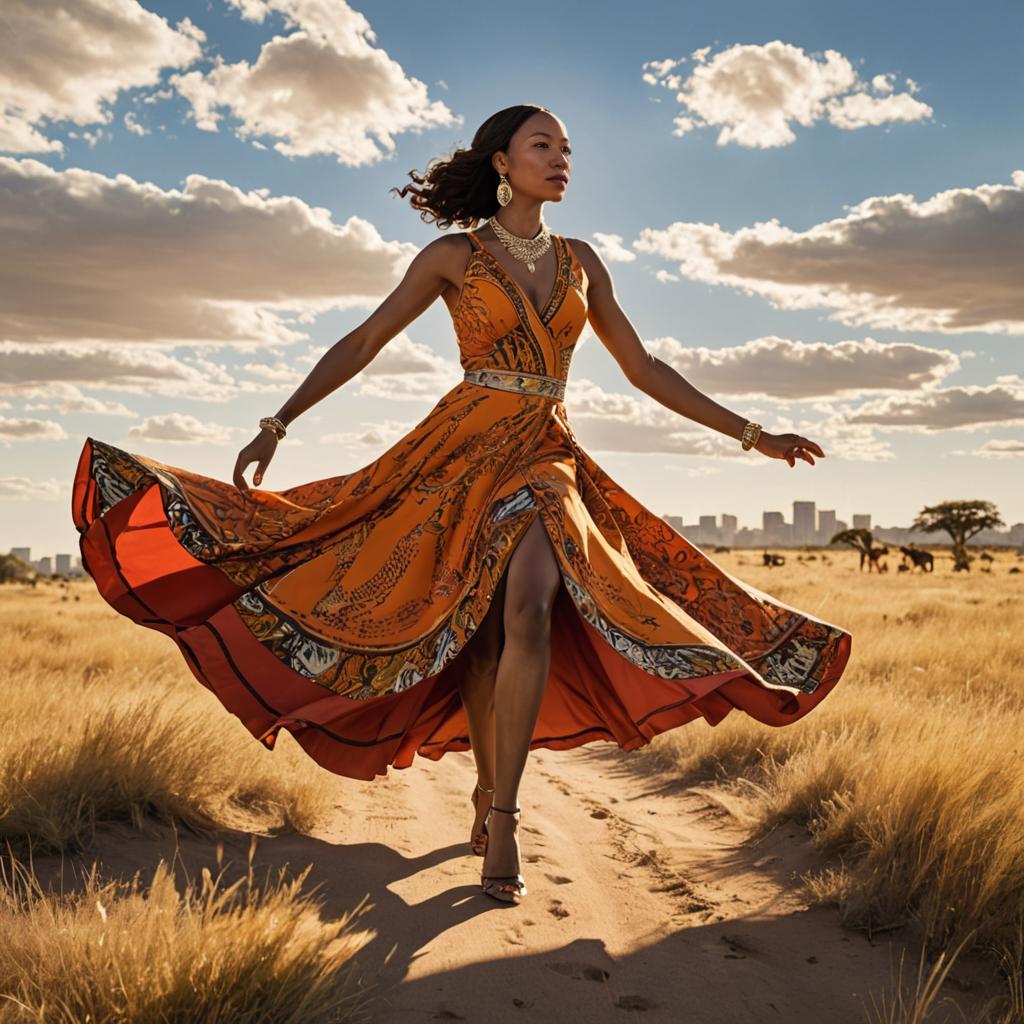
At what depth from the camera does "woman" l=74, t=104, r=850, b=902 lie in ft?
13.9

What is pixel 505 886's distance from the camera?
13.6ft

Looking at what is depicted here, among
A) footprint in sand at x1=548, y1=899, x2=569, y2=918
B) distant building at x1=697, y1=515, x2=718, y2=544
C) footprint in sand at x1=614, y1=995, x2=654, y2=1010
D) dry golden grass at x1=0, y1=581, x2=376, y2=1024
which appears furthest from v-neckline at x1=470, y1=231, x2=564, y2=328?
distant building at x1=697, y1=515, x2=718, y2=544

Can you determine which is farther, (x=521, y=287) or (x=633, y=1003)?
(x=521, y=287)

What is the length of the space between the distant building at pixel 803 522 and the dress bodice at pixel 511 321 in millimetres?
183305

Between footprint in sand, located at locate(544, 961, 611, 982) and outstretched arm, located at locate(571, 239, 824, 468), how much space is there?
244 cm

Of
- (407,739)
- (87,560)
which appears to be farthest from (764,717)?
(87,560)

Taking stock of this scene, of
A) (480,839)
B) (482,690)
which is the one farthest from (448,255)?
(480,839)

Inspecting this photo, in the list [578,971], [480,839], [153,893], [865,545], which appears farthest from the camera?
[865,545]

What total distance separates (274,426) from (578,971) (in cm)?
265

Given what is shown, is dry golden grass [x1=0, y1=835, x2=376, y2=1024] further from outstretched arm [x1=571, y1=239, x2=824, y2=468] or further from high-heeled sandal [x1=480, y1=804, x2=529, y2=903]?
outstretched arm [x1=571, y1=239, x2=824, y2=468]

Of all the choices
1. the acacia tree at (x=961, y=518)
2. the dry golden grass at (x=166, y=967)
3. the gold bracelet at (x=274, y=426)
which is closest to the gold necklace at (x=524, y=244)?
the gold bracelet at (x=274, y=426)

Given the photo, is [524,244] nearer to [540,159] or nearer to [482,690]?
[540,159]

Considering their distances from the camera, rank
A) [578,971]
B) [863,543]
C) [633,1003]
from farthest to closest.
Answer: [863,543] < [578,971] < [633,1003]

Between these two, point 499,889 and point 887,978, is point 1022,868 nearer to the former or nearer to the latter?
point 887,978
